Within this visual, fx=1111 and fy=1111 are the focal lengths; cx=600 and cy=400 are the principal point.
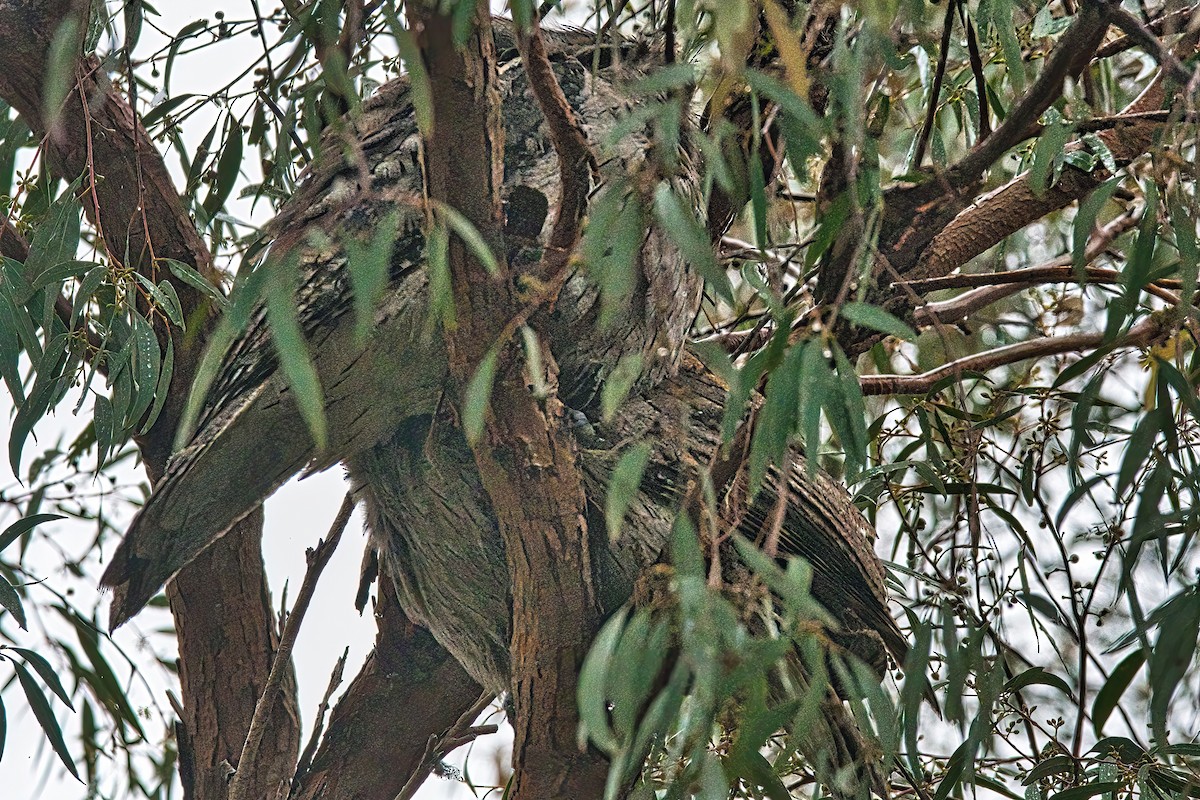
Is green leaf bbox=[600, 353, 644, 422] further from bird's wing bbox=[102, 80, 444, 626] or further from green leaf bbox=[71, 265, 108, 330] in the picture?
green leaf bbox=[71, 265, 108, 330]

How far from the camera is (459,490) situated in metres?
1.73

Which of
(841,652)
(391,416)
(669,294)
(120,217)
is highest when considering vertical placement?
(120,217)

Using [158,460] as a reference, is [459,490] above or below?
below

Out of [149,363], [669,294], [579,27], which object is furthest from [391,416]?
[579,27]

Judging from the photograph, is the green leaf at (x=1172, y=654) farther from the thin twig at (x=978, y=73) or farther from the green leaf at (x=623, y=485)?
the thin twig at (x=978, y=73)

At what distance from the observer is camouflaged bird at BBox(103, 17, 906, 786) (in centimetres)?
147

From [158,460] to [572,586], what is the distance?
0.97m

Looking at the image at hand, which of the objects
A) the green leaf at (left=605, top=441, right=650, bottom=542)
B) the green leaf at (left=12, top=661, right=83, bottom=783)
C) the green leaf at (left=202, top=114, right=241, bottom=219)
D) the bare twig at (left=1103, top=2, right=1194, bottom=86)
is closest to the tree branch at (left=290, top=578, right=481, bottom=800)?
the green leaf at (left=12, top=661, right=83, bottom=783)

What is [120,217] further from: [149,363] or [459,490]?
[459,490]

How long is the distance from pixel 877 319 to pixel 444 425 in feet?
2.41

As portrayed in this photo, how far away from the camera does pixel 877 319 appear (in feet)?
3.85

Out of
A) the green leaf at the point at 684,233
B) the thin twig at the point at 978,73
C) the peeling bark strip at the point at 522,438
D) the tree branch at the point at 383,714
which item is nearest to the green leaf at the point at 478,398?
the peeling bark strip at the point at 522,438

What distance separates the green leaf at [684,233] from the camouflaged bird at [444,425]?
382mm

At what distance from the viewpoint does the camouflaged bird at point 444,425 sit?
4.84 feet
